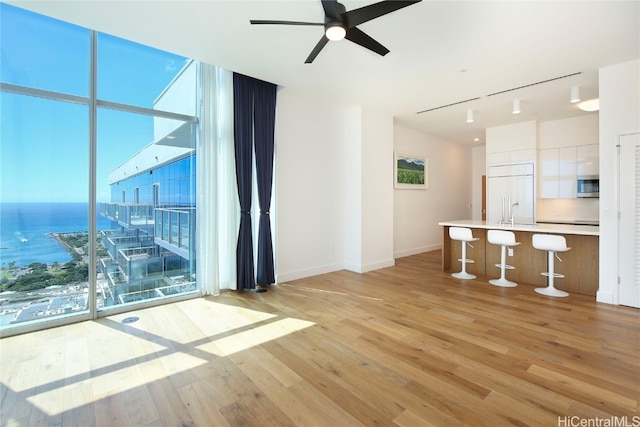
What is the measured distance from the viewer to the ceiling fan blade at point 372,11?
2109mm

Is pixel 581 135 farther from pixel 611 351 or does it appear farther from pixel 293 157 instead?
pixel 293 157

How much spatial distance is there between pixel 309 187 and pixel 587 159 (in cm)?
560

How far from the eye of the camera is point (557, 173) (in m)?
6.17

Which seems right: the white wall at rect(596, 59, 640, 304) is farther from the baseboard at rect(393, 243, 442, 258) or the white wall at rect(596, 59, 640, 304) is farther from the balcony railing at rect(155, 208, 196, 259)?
the balcony railing at rect(155, 208, 196, 259)

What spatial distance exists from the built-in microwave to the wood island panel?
2.12 metres

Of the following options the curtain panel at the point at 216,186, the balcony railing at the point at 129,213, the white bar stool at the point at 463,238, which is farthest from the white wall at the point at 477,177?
A: the balcony railing at the point at 129,213

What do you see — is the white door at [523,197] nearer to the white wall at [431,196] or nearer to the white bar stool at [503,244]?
the white wall at [431,196]

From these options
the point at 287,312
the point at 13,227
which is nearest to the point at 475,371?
the point at 287,312

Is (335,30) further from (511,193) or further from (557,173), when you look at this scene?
(557,173)

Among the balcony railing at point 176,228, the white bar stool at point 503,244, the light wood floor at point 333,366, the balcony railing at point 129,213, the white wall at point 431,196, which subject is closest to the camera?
the light wood floor at point 333,366

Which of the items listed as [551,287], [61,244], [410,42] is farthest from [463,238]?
[61,244]

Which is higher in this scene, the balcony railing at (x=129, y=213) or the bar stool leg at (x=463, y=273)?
the balcony railing at (x=129, y=213)

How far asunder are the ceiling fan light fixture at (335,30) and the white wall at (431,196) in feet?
15.2

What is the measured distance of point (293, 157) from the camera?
4.91 m
